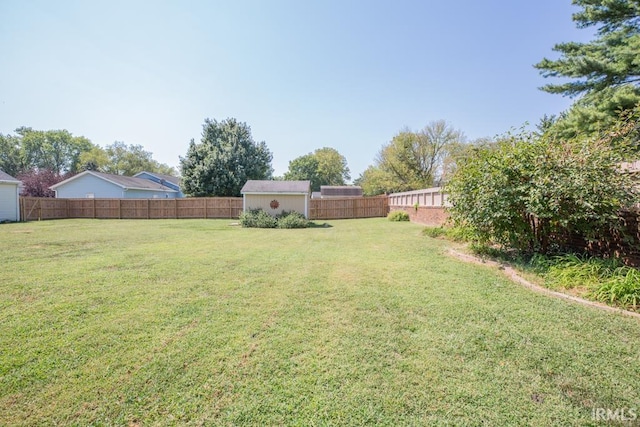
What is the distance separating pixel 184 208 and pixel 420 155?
24729 millimetres

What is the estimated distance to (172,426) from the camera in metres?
1.68

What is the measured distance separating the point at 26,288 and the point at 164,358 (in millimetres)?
3473

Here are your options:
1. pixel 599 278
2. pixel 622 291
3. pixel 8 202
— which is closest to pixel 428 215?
pixel 599 278

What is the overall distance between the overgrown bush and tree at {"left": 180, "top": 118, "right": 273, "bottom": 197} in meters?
9.70

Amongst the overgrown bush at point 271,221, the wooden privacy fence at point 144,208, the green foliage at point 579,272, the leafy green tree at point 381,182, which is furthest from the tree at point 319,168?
the green foliage at point 579,272

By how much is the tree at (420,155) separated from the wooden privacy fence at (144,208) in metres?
18.5

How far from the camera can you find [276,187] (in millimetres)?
15672

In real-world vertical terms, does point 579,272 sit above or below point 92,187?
below

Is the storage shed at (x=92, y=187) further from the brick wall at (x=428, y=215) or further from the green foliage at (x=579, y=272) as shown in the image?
the green foliage at (x=579, y=272)

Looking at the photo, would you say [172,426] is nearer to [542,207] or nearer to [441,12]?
[542,207]

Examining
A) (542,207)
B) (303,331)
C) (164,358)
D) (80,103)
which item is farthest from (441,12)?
(80,103)

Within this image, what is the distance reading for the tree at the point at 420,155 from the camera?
29.0m

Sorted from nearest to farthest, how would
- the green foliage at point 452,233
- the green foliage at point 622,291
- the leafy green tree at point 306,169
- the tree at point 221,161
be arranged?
the green foliage at point 622,291 → the green foliage at point 452,233 → the tree at point 221,161 → the leafy green tree at point 306,169

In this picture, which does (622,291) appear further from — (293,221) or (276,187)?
(276,187)
